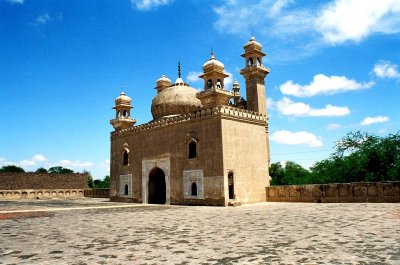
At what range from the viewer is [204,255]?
5492 mm

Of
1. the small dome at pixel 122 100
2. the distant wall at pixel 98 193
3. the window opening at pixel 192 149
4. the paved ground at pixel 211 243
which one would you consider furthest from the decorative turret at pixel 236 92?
the paved ground at pixel 211 243

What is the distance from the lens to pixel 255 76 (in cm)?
2362

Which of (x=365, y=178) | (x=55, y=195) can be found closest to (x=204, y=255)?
(x=365, y=178)

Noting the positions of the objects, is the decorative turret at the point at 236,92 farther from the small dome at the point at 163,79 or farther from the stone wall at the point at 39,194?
the stone wall at the point at 39,194

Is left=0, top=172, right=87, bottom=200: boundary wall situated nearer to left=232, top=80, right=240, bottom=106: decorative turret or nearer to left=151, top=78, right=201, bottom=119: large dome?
left=151, top=78, right=201, bottom=119: large dome

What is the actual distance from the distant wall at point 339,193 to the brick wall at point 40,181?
26.0 meters

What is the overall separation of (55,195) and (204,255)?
33.4m

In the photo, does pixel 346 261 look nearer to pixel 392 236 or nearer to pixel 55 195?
pixel 392 236

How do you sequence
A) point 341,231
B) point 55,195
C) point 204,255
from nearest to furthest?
point 204,255, point 341,231, point 55,195

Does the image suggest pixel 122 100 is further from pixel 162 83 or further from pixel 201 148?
pixel 201 148

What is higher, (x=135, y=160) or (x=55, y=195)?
(x=135, y=160)

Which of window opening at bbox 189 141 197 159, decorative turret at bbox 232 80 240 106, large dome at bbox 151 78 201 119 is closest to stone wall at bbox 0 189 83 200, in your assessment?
large dome at bbox 151 78 201 119

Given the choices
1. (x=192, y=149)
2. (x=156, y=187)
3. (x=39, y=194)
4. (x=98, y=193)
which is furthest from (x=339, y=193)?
(x=39, y=194)

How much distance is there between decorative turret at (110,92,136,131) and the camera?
2573 centimetres
